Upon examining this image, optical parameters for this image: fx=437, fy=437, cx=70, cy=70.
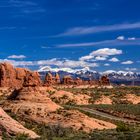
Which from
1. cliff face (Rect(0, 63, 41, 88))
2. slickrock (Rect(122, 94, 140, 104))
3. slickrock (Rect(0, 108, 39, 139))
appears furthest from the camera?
cliff face (Rect(0, 63, 41, 88))

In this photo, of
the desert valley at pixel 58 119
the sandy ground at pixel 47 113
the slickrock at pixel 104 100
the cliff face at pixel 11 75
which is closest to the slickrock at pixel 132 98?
the slickrock at pixel 104 100

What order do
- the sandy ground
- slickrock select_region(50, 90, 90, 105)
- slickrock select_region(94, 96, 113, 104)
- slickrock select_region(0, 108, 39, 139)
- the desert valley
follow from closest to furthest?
the desert valley < slickrock select_region(0, 108, 39, 139) < the sandy ground < slickrock select_region(50, 90, 90, 105) < slickrock select_region(94, 96, 113, 104)

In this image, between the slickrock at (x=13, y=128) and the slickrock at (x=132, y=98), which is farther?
the slickrock at (x=132, y=98)

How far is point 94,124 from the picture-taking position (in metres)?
68.6

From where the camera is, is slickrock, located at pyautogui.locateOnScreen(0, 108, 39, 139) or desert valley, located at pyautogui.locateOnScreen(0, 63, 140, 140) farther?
slickrock, located at pyautogui.locateOnScreen(0, 108, 39, 139)

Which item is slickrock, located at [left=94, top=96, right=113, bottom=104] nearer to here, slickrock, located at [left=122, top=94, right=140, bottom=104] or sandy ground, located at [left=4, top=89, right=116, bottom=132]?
slickrock, located at [left=122, top=94, right=140, bottom=104]

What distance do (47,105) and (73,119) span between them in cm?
876

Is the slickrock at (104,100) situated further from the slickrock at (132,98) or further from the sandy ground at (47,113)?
the sandy ground at (47,113)

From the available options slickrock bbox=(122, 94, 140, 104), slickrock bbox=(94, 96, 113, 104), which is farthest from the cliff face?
slickrock bbox=(122, 94, 140, 104)

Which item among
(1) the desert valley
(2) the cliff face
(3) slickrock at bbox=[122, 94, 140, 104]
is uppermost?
(2) the cliff face

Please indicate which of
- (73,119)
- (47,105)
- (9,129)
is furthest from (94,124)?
(9,129)

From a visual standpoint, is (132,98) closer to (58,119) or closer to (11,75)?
(11,75)

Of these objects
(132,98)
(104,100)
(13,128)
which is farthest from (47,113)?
(132,98)

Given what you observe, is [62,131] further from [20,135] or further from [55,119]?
[55,119]
